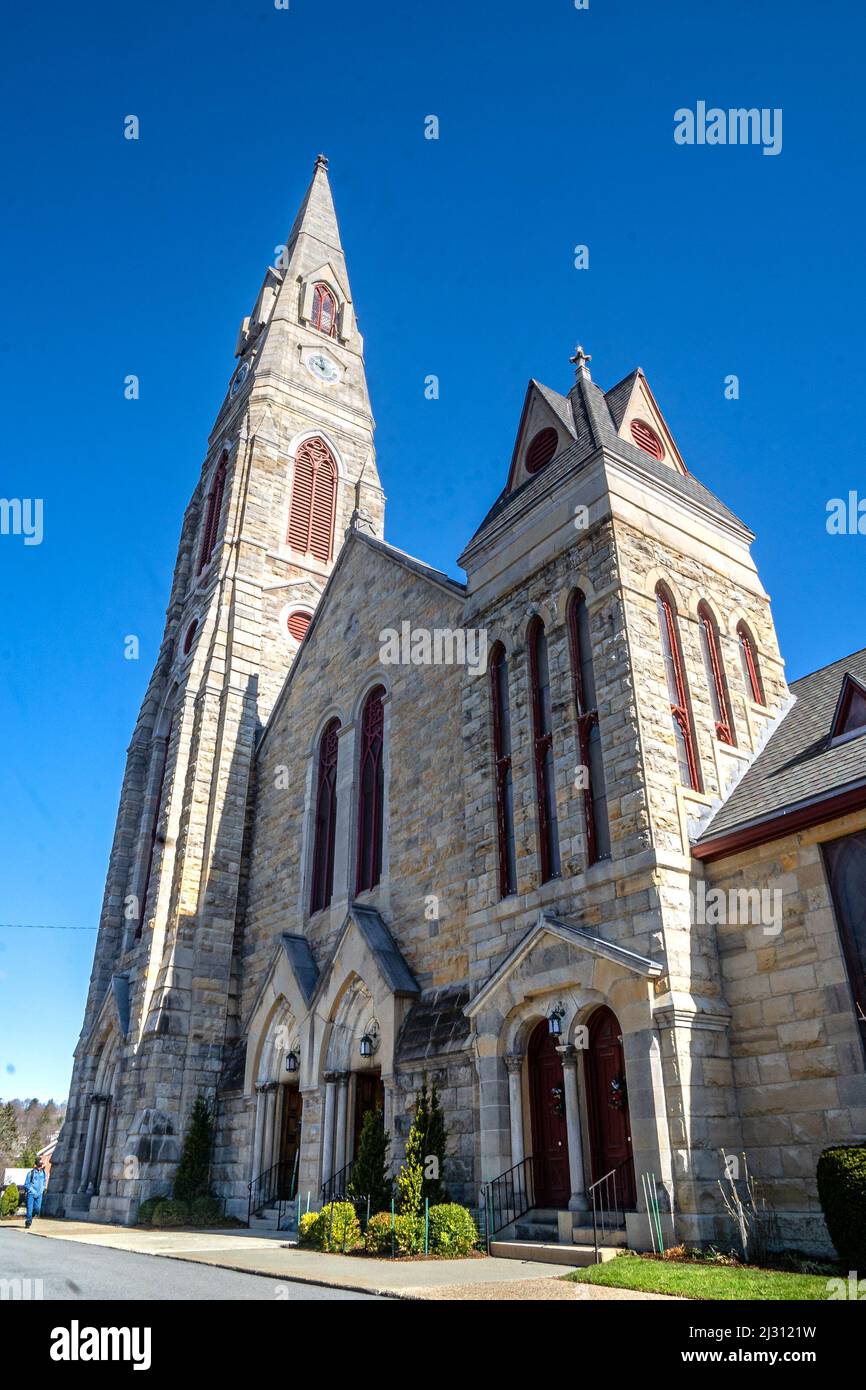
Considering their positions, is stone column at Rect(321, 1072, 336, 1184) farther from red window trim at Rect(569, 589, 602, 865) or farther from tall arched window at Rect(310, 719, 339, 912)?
red window trim at Rect(569, 589, 602, 865)

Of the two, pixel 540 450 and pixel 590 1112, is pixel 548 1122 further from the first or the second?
pixel 540 450

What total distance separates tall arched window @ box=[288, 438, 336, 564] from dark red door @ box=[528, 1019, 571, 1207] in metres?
20.9

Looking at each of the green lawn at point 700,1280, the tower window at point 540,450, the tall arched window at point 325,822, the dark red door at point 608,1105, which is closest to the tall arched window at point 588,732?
the dark red door at point 608,1105

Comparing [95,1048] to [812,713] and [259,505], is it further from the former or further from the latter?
[812,713]

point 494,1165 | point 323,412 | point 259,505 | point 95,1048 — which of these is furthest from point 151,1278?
point 323,412

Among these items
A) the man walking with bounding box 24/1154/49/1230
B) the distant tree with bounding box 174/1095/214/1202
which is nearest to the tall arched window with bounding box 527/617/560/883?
the distant tree with bounding box 174/1095/214/1202

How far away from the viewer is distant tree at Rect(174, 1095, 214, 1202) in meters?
19.8

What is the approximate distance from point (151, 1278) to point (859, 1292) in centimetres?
653

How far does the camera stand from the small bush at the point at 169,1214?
18844 millimetres

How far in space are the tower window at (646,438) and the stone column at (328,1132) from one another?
13.1m

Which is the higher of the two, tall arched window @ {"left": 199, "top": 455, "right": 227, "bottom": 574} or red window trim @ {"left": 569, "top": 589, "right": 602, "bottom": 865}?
tall arched window @ {"left": 199, "top": 455, "right": 227, "bottom": 574}

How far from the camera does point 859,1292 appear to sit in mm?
7570

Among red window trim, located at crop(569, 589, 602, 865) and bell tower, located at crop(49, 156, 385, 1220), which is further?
bell tower, located at crop(49, 156, 385, 1220)
